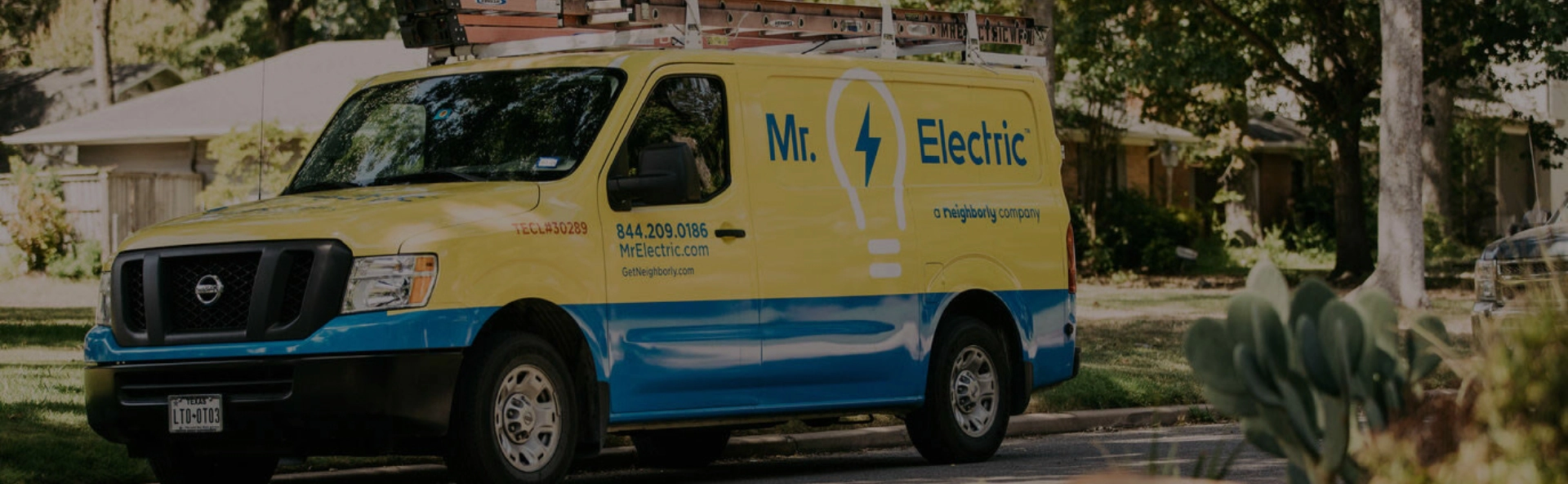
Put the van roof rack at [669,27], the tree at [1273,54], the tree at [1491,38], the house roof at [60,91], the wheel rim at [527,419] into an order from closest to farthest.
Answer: the wheel rim at [527,419]
the van roof rack at [669,27]
the tree at [1491,38]
the tree at [1273,54]
the house roof at [60,91]

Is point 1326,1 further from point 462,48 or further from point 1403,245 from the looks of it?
point 462,48

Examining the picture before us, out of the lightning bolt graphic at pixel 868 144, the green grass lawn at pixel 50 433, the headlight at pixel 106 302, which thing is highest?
the lightning bolt graphic at pixel 868 144

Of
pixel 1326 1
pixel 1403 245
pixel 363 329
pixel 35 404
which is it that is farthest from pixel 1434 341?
pixel 1326 1

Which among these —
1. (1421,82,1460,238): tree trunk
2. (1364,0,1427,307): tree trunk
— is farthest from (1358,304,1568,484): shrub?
(1421,82,1460,238): tree trunk

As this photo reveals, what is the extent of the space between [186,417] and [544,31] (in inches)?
132

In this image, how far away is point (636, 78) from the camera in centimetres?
970

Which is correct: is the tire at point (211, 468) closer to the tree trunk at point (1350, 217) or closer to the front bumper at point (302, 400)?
the front bumper at point (302, 400)

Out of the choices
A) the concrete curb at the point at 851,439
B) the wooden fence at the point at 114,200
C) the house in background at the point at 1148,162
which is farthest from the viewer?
the house in background at the point at 1148,162

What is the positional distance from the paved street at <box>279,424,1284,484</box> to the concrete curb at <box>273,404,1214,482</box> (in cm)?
6

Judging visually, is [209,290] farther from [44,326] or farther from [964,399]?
[44,326]

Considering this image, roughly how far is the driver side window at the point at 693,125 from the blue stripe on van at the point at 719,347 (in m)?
0.69

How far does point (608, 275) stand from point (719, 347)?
32.1 inches

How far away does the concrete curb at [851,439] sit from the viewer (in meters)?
10.9

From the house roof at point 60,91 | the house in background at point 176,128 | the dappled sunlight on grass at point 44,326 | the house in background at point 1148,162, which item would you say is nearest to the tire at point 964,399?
the dappled sunlight on grass at point 44,326
